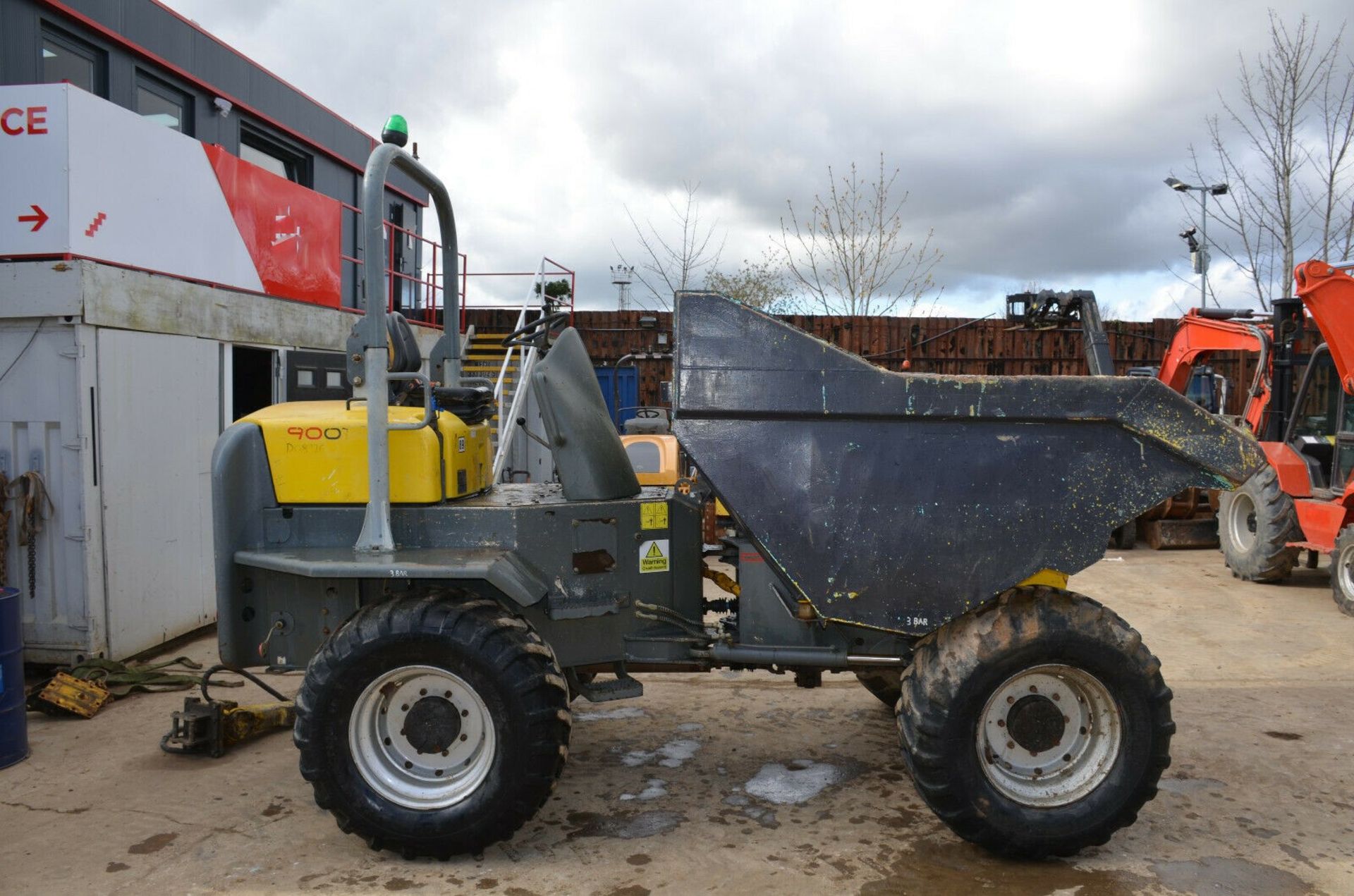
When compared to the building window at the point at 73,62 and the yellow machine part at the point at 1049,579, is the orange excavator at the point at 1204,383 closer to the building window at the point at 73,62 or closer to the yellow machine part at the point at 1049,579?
the yellow machine part at the point at 1049,579

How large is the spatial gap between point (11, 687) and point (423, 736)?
2655 mm

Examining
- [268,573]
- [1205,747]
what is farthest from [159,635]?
[1205,747]

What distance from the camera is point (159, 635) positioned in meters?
7.16

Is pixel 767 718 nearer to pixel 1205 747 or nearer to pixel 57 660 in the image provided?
pixel 1205 747

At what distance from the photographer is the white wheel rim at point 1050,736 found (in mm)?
3871

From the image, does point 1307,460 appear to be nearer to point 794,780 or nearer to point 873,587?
A: point 794,780

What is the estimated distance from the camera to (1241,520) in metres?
10.8

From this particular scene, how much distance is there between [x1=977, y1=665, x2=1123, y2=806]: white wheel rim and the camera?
3.87 m

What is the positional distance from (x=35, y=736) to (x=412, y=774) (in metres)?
2.98

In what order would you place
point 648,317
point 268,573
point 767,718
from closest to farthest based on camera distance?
point 268,573 < point 767,718 < point 648,317

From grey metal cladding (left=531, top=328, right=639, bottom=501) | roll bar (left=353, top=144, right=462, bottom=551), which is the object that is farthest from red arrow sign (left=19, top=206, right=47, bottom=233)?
grey metal cladding (left=531, top=328, right=639, bottom=501)

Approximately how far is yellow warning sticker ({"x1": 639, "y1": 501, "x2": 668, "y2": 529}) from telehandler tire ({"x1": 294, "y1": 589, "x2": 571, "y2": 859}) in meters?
0.77

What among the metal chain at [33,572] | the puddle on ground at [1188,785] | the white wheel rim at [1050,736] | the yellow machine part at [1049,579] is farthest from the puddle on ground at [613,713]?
the metal chain at [33,572]

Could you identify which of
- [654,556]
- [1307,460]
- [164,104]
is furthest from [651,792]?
[164,104]
